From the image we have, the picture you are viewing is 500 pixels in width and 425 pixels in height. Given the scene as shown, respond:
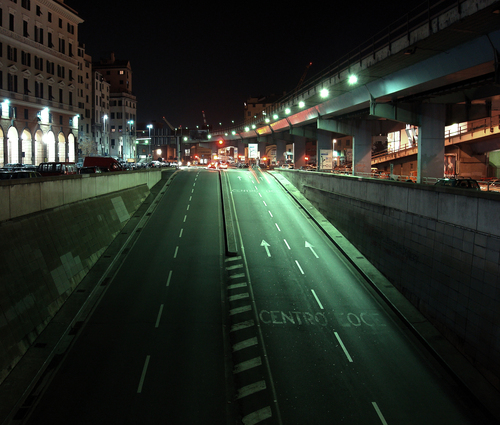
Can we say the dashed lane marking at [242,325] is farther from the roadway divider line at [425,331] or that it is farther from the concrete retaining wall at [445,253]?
the concrete retaining wall at [445,253]

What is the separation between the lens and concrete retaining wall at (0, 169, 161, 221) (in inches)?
663

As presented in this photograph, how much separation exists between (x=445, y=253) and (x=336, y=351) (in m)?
6.41

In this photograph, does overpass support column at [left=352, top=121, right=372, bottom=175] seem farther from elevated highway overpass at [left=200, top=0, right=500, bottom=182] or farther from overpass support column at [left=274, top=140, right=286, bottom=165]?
overpass support column at [left=274, top=140, right=286, bottom=165]

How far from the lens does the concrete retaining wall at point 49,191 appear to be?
16.8 m

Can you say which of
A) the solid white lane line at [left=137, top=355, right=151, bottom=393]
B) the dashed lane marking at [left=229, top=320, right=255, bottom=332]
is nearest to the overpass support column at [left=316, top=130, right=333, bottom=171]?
the dashed lane marking at [left=229, top=320, right=255, bottom=332]

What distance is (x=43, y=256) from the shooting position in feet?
60.0

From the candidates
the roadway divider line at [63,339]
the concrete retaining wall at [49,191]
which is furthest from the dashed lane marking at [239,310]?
the concrete retaining wall at [49,191]

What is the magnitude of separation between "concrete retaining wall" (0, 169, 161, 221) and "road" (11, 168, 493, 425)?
15.6 feet

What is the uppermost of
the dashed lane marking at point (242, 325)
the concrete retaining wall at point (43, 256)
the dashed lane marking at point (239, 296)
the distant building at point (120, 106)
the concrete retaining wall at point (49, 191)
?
the distant building at point (120, 106)

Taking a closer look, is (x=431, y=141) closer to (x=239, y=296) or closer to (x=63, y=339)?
(x=239, y=296)

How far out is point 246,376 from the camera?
47.3ft

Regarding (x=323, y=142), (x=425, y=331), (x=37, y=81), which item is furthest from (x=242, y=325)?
(x=37, y=81)

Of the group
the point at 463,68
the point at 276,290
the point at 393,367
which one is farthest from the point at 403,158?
the point at 393,367

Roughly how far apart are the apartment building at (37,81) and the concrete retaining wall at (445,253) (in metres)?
49.0
